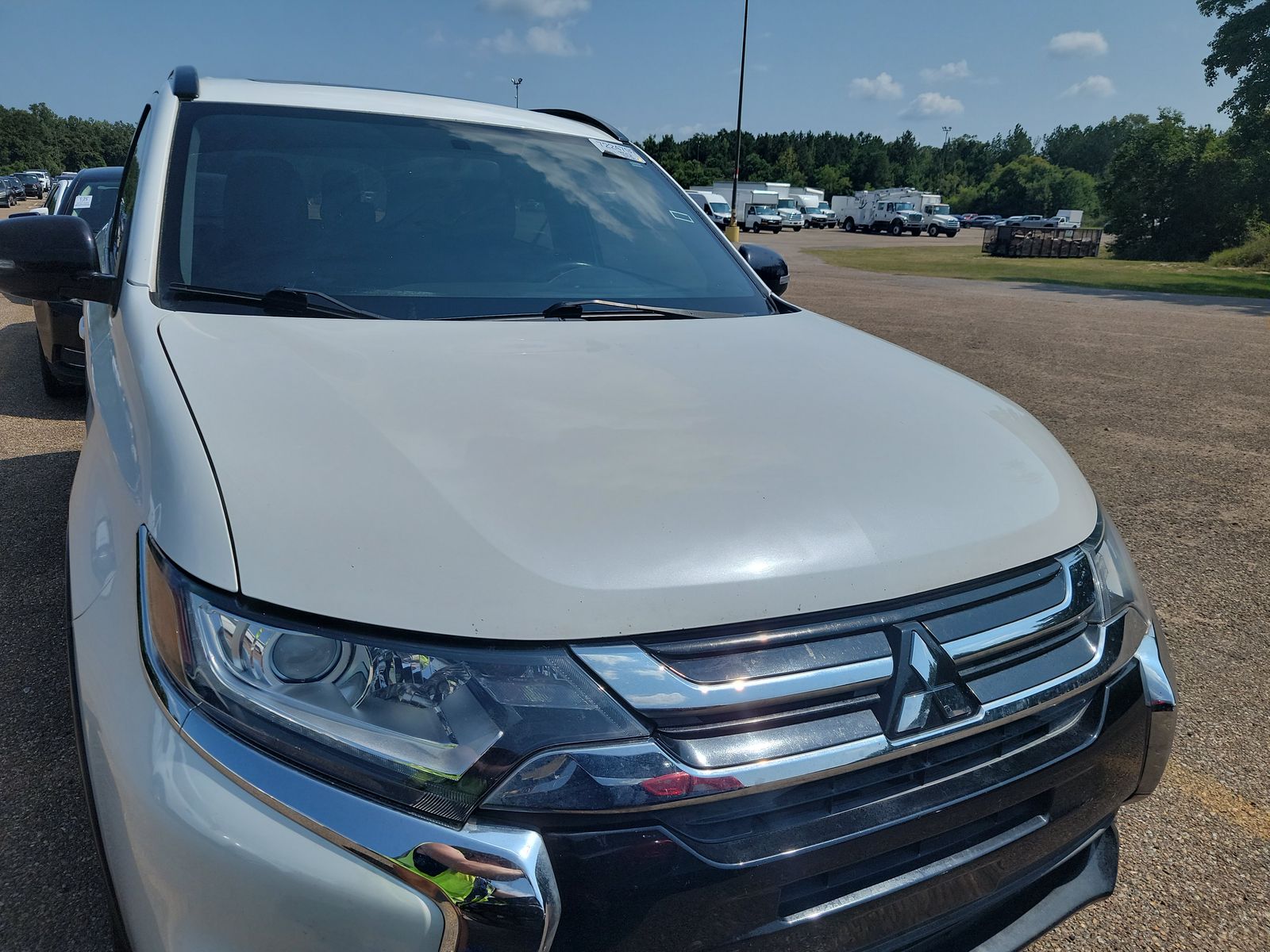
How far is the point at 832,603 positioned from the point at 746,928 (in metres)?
0.46

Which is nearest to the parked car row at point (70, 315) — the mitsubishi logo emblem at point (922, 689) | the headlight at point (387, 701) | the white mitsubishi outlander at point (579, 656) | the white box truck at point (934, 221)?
the white mitsubishi outlander at point (579, 656)

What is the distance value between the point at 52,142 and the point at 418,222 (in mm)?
130861

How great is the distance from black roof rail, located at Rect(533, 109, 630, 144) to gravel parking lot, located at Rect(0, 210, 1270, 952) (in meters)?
2.66

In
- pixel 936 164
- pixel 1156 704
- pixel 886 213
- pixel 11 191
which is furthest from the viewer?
pixel 936 164

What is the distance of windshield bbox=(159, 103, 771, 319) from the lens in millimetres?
2289

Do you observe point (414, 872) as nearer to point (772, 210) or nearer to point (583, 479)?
point (583, 479)

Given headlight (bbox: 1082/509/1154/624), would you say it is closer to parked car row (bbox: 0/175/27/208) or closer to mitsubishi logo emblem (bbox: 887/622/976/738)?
mitsubishi logo emblem (bbox: 887/622/976/738)

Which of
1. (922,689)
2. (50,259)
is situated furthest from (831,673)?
(50,259)

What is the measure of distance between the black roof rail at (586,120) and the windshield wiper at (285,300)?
1684 millimetres

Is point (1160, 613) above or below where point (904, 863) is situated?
below

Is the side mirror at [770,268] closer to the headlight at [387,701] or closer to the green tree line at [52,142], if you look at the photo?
the headlight at [387,701]

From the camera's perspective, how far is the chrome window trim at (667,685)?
3.95ft

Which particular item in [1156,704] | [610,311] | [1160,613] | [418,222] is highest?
[418,222]

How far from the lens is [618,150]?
131 inches
